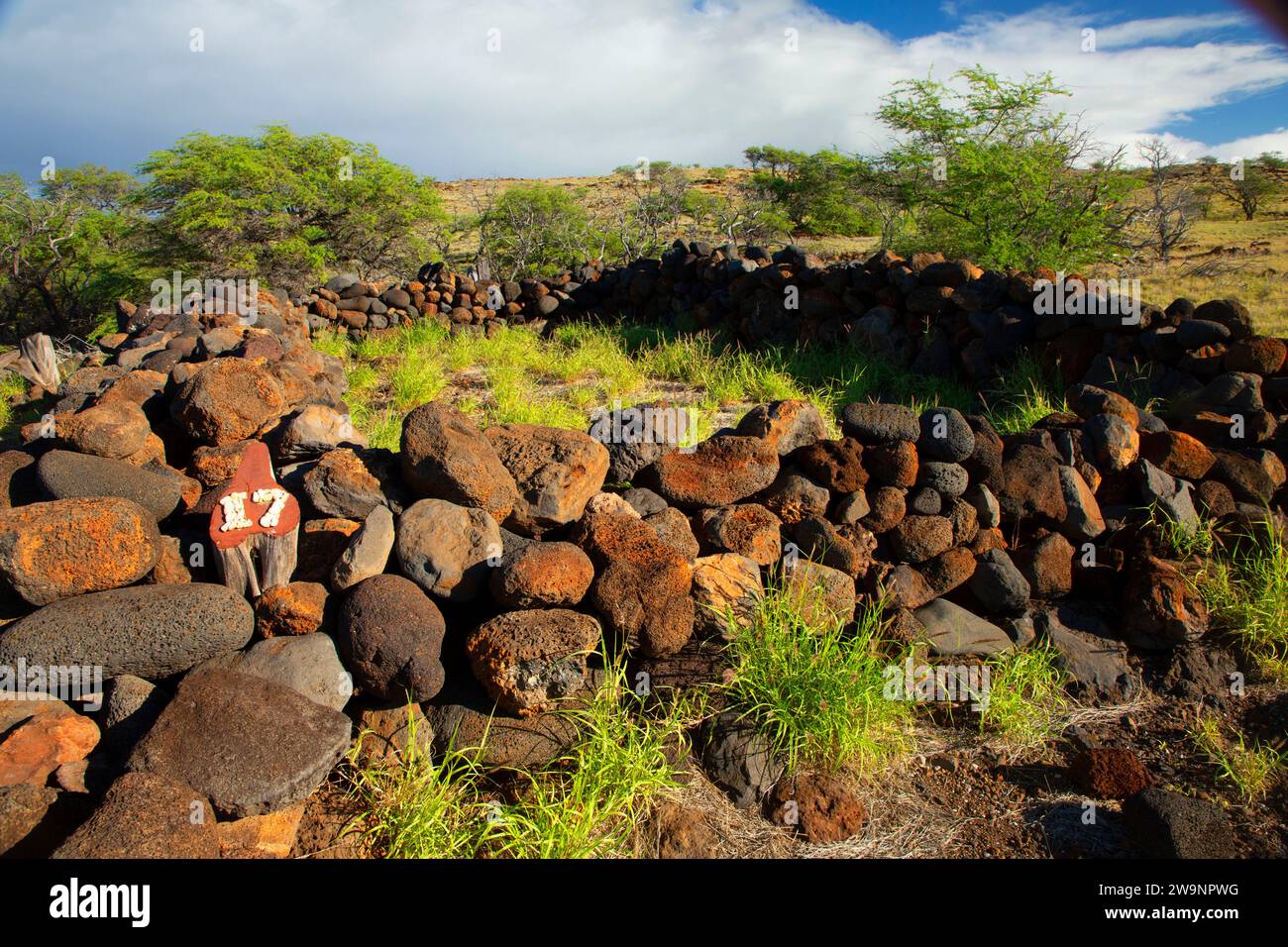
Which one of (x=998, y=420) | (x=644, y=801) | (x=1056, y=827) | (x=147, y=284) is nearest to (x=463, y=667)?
(x=644, y=801)

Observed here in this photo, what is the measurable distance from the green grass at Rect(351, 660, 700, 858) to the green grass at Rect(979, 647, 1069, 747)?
4.09 ft

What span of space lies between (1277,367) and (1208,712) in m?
2.62

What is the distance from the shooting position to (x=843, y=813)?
2.70 m

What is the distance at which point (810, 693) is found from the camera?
2.96m

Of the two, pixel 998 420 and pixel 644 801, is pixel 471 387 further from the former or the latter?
pixel 644 801

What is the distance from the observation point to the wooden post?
8.99 ft

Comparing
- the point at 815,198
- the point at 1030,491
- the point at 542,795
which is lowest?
the point at 542,795

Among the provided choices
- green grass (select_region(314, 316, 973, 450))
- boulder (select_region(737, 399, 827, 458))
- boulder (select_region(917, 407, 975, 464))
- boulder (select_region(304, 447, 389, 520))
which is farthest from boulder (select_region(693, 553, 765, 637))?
green grass (select_region(314, 316, 973, 450))

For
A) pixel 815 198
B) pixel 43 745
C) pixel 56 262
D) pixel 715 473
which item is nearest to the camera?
pixel 43 745

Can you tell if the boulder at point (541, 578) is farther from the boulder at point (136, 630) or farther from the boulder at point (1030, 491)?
the boulder at point (1030, 491)

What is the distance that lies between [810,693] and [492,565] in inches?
49.6

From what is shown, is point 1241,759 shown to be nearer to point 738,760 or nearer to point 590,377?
point 738,760

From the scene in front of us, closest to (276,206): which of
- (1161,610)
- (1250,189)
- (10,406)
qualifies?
(10,406)

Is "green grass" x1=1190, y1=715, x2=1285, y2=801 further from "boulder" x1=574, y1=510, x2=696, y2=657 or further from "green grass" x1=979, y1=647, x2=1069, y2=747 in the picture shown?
"boulder" x1=574, y1=510, x2=696, y2=657
